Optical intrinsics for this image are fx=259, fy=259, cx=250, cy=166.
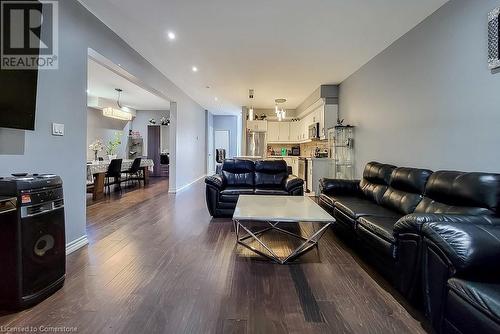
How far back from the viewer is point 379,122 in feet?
14.4

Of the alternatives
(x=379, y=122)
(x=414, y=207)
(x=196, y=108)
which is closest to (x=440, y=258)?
(x=414, y=207)

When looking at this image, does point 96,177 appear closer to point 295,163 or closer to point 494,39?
point 295,163

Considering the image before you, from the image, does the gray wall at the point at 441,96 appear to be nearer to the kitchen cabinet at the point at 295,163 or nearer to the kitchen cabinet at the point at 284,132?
the kitchen cabinet at the point at 295,163

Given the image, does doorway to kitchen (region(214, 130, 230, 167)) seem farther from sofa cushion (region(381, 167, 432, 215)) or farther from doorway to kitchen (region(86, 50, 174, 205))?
sofa cushion (region(381, 167, 432, 215))

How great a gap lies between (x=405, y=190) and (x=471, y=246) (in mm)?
1689

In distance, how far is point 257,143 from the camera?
9.10 metres

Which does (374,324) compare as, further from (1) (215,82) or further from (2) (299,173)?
(2) (299,173)

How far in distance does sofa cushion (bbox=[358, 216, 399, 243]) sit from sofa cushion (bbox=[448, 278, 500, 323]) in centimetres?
66

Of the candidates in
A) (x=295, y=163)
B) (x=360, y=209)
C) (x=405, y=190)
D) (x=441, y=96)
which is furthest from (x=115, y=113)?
(x=441, y=96)

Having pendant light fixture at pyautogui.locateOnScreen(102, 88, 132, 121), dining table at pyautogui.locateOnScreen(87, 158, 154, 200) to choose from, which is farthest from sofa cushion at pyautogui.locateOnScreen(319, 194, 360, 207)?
pendant light fixture at pyautogui.locateOnScreen(102, 88, 132, 121)

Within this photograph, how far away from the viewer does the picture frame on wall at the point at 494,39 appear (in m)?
2.23

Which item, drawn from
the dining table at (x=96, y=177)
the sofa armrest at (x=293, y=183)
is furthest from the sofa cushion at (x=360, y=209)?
the dining table at (x=96, y=177)

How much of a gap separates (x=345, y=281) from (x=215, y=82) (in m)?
5.28

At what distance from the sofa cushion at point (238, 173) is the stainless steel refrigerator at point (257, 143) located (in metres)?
4.06
